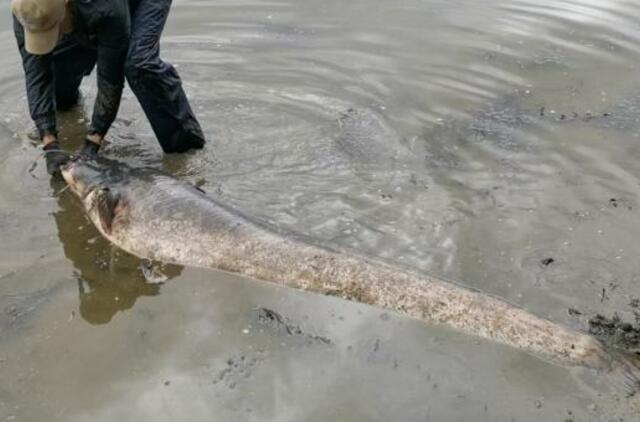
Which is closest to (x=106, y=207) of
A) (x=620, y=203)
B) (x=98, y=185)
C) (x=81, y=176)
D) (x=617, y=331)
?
(x=98, y=185)

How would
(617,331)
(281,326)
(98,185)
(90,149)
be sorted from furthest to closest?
(90,149)
(98,185)
(281,326)
(617,331)

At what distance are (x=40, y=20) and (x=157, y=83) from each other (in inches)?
41.1

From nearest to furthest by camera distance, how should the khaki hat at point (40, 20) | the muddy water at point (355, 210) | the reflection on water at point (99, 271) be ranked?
the muddy water at point (355, 210) < the reflection on water at point (99, 271) < the khaki hat at point (40, 20)

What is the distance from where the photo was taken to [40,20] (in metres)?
4.81

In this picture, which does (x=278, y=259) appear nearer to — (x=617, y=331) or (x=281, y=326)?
(x=281, y=326)

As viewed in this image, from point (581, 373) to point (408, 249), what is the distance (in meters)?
1.52

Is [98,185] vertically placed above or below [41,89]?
below

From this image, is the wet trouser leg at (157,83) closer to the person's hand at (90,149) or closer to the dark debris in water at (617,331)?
the person's hand at (90,149)

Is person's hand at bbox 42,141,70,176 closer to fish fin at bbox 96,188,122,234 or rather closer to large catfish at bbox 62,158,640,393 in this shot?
large catfish at bbox 62,158,640,393

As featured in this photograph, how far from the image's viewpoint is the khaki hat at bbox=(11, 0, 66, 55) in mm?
4746

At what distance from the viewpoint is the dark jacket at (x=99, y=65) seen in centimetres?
519

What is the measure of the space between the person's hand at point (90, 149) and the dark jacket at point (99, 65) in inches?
3.6

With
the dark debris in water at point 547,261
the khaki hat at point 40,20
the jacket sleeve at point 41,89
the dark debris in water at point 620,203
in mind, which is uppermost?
the khaki hat at point 40,20

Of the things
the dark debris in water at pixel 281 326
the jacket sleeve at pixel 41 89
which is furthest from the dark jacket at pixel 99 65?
the dark debris in water at pixel 281 326
